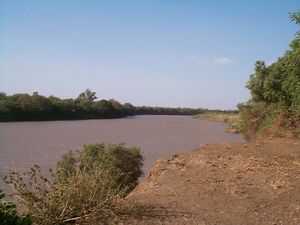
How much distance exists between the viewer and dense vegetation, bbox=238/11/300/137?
14734 millimetres

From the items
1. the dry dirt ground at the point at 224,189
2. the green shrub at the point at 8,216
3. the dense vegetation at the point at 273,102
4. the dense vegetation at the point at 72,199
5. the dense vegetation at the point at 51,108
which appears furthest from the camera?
the dense vegetation at the point at 51,108

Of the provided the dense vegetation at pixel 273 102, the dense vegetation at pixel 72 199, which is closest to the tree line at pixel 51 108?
the dense vegetation at pixel 273 102

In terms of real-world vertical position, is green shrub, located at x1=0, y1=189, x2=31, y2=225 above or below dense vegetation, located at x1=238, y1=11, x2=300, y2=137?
below

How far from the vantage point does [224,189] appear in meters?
7.62

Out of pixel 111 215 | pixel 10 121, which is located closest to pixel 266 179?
pixel 111 215

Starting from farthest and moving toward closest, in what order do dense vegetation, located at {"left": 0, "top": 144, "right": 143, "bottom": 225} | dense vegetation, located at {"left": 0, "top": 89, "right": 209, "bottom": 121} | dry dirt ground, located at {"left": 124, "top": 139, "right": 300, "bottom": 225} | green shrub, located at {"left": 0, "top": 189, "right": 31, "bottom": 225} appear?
dense vegetation, located at {"left": 0, "top": 89, "right": 209, "bottom": 121} → dry dirt ground, located at {"left": 124, "top": 139, "right": 300, "bottom": 225} → dense vegetation, located at {"left": 0, "top": 144, "right": 143, "bottom": 225} → green shrub, located at {"left": 0, "top": 189, "right": 31, "bottom": 225}

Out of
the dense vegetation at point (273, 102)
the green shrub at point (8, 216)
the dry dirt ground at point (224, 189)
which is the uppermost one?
the dense vegetation at point (273, 102)

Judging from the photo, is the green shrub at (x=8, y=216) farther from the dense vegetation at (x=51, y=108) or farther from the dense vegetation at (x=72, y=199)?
the dense vegetation at (x=51, y=108)

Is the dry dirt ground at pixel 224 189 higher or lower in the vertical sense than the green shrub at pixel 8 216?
lower

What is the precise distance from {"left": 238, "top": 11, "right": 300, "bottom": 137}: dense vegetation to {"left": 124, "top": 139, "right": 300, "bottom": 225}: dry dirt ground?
3.21 m

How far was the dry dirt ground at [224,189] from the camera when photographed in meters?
6.10

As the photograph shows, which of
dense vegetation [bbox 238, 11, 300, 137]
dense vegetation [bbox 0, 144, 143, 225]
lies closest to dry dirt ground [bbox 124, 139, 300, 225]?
dense vegetation [bbox 0, 144, 143, 225]

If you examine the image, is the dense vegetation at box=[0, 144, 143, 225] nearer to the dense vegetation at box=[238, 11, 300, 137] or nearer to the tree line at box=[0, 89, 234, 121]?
the dense vegetation at box=[238, 11, 300, 137]

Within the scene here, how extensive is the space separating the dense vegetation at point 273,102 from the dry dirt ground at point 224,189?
10.5ft
